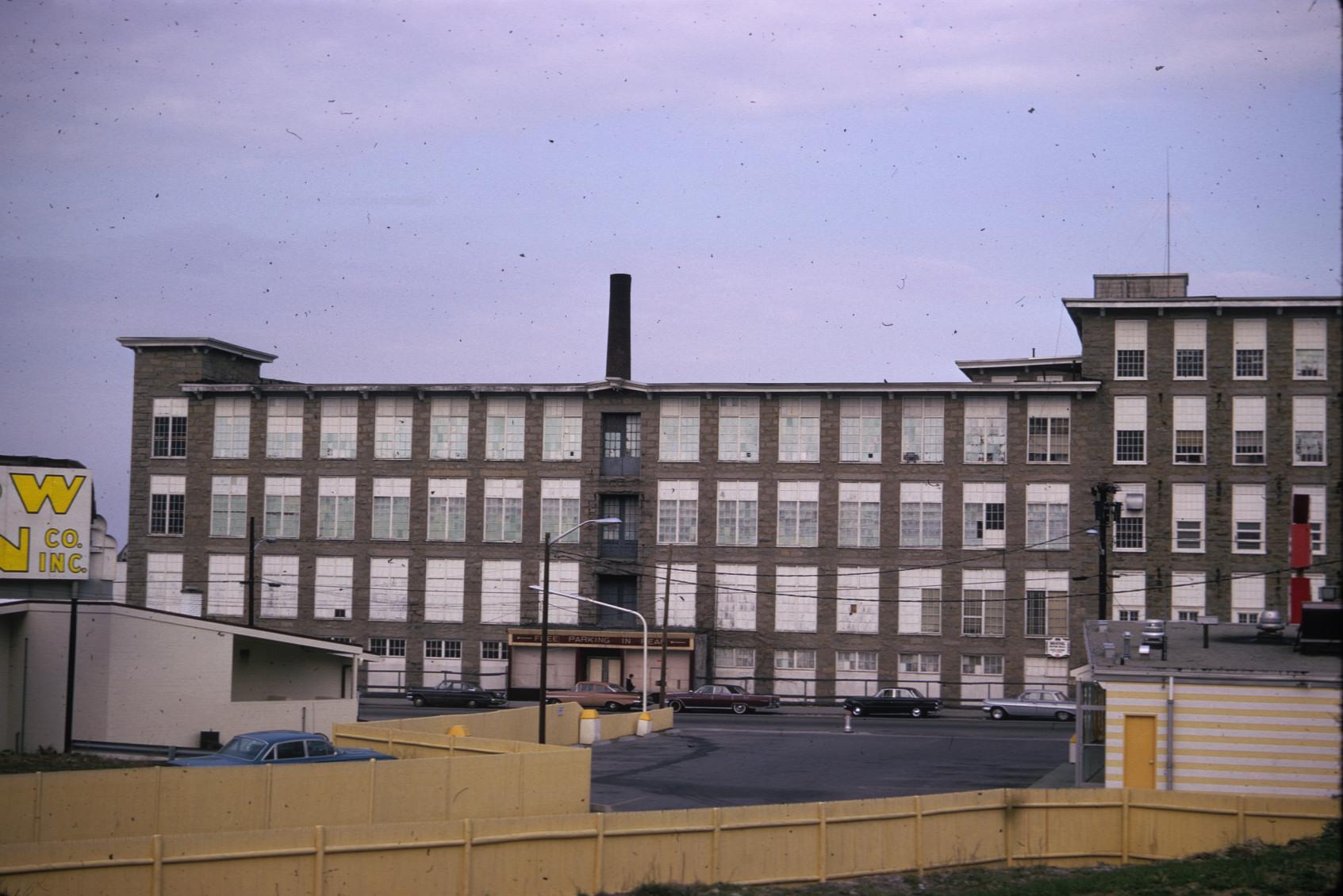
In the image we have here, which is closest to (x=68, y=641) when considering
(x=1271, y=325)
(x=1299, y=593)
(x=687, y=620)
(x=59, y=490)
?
(x=59, y=490)

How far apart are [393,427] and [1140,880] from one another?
64.7 meters

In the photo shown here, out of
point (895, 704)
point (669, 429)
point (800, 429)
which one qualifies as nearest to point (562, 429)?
point (669, 429)

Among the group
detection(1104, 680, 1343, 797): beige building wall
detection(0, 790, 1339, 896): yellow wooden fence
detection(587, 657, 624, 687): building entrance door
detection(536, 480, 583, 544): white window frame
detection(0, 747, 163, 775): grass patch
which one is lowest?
detection(587, 657, 624, 687): building entrance door

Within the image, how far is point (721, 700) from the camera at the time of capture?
72062 mm

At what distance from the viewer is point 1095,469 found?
3004 inches

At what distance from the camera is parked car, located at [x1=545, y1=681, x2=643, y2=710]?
70500 millimetres

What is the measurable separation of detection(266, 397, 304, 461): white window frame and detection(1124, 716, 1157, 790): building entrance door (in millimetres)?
61117

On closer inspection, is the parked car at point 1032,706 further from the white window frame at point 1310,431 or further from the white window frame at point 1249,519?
the white window frame at point 1310,431

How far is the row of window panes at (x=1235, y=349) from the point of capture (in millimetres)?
A: 73875

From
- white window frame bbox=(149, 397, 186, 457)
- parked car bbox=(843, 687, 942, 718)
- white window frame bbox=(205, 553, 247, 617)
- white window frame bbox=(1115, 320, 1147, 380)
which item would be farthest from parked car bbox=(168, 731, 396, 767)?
white window frame bbox=(149, 397, 186, 457)

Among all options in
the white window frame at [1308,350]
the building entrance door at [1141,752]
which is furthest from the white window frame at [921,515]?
the building entrance door at [1141,752]

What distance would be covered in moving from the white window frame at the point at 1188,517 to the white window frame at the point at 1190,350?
574 cm

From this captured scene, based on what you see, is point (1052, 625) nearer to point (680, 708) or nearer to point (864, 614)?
point (864, 614)

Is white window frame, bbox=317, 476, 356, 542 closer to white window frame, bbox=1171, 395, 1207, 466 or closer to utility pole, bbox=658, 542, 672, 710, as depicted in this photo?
utility pole, bbox=658, 542, 672, 710
